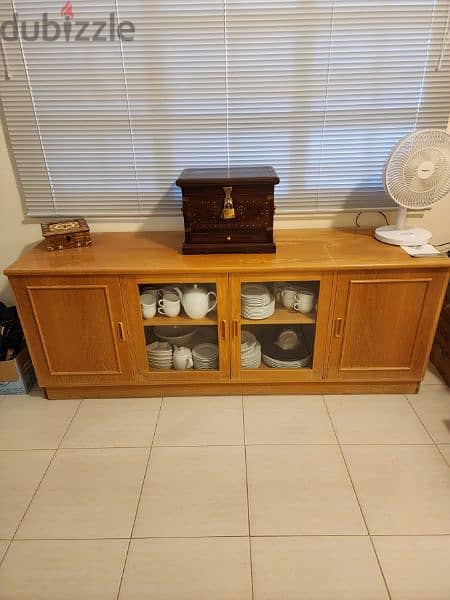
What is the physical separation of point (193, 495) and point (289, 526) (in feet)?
1.19

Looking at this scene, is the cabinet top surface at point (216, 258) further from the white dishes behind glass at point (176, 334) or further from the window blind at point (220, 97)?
the white dishes behind glass at point (176, 334)

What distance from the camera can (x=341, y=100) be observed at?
5.90 ft

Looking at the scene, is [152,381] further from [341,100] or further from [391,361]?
[341,100]

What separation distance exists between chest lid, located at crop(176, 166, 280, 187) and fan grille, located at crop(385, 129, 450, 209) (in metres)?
0.51

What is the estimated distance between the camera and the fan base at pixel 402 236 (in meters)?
1.75

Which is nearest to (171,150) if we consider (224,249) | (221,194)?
(221,194)

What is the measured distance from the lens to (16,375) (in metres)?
1.94

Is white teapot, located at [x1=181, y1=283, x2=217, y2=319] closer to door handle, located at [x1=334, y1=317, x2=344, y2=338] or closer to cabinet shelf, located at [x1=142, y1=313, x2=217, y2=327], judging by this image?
cabinet shelf, located at [x1=142, y1=313, x2=217, y2=327]

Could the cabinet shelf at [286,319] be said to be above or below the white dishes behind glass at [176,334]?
above

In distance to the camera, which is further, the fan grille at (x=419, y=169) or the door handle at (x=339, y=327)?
the door handle at (x=339, y=327)

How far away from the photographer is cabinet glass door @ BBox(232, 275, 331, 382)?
174cm

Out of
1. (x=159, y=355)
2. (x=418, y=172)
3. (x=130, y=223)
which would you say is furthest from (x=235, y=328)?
(x=418, y=172)

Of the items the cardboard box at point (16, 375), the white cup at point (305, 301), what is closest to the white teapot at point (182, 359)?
the white cup at point (305, 301)

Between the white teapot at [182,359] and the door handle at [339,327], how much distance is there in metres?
0.70
